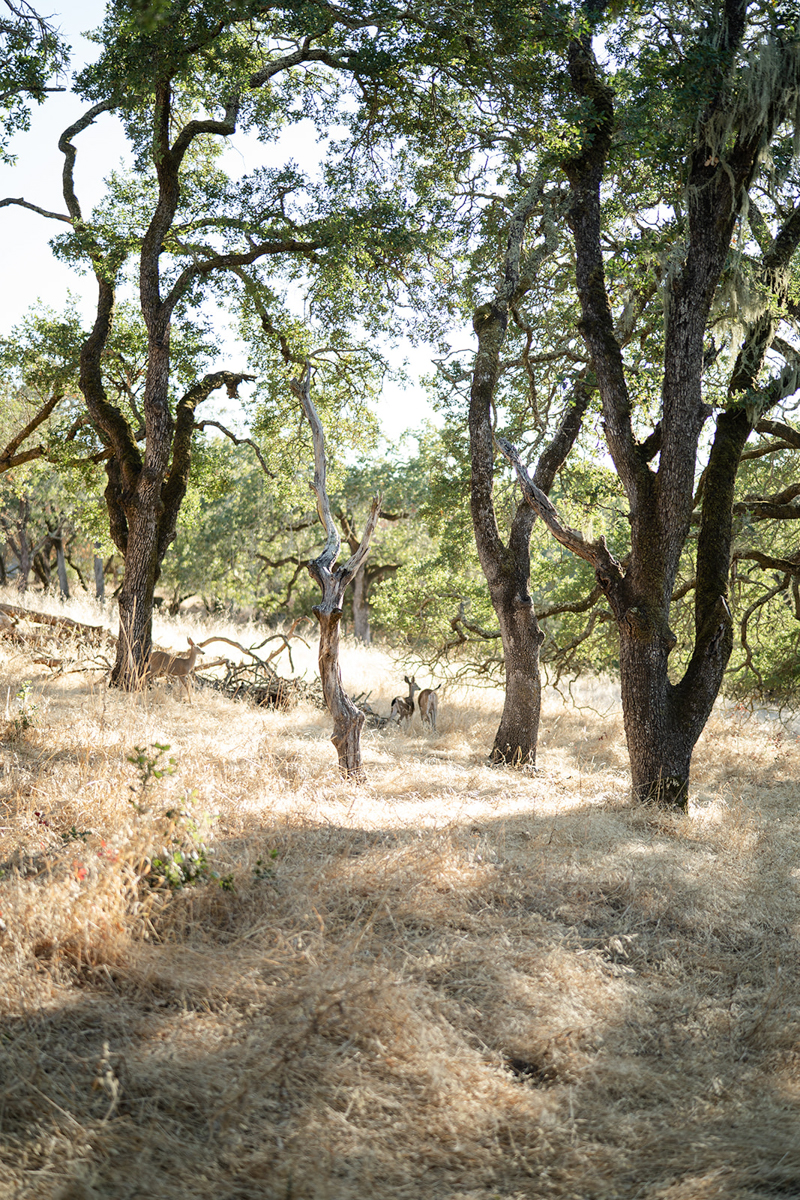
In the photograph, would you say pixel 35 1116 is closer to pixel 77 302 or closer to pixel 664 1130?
pixel 664 1130

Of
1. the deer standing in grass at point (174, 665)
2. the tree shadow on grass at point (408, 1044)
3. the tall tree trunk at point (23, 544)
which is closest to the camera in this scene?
the tree shadow on grass at point (408, 1044)

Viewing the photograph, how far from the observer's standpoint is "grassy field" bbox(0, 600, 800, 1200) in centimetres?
243

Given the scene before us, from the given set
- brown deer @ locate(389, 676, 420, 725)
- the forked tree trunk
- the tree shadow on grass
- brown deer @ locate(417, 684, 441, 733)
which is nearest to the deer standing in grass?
brown deer @ locate(389, 676, 420, 725)

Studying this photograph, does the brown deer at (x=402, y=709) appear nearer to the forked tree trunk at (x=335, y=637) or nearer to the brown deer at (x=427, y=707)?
the brown deer at (x=427, y=707)

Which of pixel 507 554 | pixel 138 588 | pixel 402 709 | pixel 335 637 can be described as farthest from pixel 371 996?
pixel 138 588

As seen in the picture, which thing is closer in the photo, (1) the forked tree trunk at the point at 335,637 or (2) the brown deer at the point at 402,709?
(1) the forked tree trunk at the point at 335,637

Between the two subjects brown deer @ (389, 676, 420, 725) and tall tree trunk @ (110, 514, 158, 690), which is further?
brown deer @ (389, 676, 420, 725)

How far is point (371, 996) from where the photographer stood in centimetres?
311

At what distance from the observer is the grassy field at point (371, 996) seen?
7.98 feet

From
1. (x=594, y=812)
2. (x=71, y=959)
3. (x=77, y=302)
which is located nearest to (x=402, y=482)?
(x=77, y=302)

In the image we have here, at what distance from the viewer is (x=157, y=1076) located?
2.63 meters

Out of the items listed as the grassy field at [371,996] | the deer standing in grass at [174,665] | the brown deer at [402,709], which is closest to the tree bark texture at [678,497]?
the grassy field at [371,996]

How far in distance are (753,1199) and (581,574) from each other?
11338mm

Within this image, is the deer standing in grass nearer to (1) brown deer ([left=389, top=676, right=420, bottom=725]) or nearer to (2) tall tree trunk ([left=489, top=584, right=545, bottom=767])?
(1) brown deer ([left=389, top=676, right=420, bottom=725])
